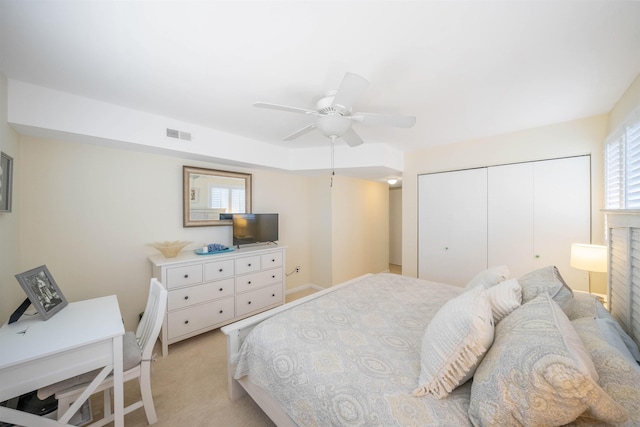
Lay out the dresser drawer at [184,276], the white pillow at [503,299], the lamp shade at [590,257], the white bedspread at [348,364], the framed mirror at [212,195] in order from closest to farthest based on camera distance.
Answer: the white bedspread at [348,364] → the white pillow at [503,299] → the lamp shade at [590,257] → the dresser drawer at [184,276] → the framed mirror at [212,195]

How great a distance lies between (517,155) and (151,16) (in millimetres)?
3627

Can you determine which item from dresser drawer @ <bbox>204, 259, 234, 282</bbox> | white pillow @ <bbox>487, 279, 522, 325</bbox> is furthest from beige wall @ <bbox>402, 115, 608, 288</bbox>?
dresser drawer @ <bbox>204, 259, 234, 282</bbox>

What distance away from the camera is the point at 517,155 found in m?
2.80

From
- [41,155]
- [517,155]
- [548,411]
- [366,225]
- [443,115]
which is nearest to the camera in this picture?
[548,411]

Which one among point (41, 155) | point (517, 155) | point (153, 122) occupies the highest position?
point (153, 122)

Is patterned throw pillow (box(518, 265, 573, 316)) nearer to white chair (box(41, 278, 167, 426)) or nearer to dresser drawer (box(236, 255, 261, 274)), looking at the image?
white chair (box(41, 278, 167, 426))

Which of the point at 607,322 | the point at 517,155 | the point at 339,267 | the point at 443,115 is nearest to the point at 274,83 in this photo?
the point at 443,115

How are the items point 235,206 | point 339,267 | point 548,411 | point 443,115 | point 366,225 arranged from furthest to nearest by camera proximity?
point 366,225 → point 339,267 → point 235,206 → point 443,115 → point 548,411

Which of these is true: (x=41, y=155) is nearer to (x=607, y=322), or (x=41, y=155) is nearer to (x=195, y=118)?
(x=195, y=118)

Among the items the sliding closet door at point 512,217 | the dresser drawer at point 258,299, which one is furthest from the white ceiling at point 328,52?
the dresser drawer at point 258,299

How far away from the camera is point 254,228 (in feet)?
11.0

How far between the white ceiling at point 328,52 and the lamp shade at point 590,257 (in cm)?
130

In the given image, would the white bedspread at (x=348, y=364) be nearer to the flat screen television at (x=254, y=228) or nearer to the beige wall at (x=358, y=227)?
the flat screen television at (x=254, y=228)

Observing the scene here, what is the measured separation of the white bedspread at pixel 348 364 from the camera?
0.95 meters
